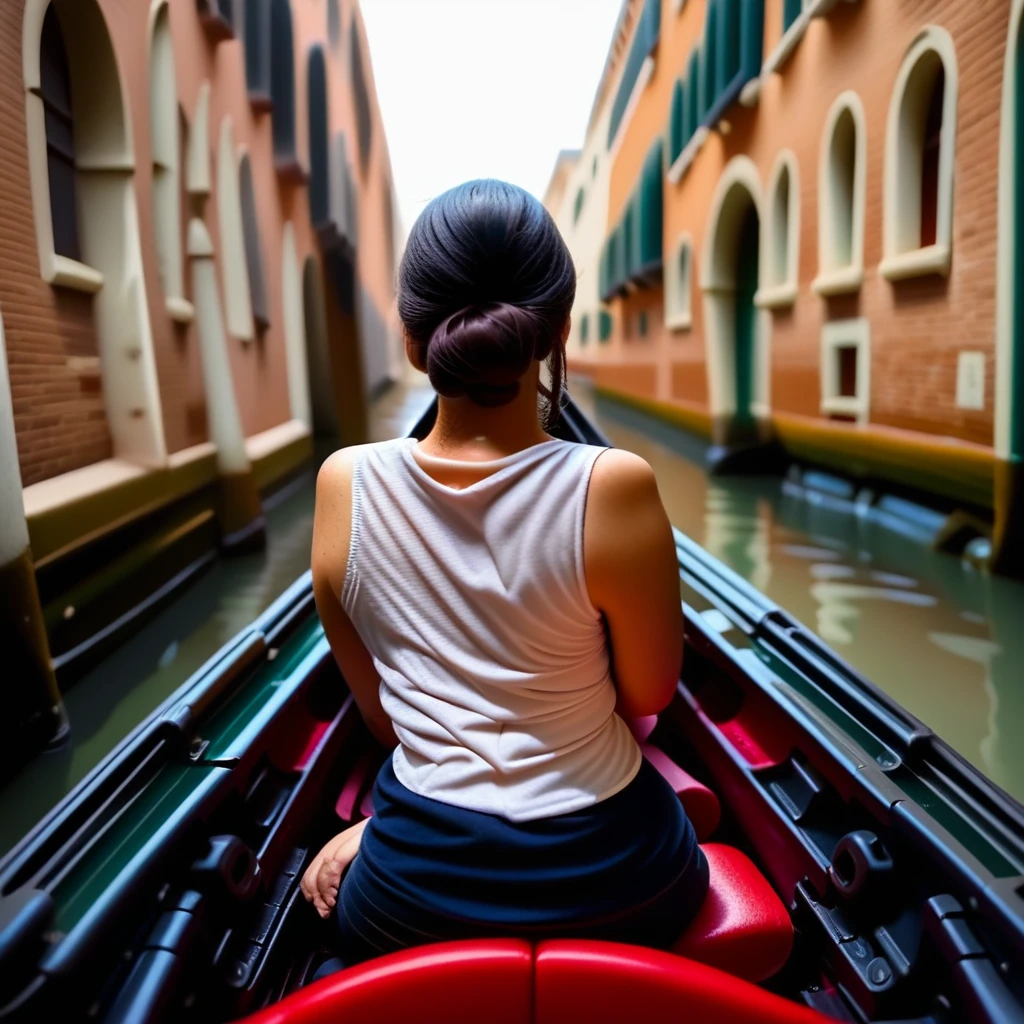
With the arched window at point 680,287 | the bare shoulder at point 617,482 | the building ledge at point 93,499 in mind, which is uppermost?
the arched window at point 680,287

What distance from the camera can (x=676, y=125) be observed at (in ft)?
22.7

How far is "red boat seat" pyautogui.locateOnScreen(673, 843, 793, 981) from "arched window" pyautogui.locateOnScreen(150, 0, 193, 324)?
2.99 meters

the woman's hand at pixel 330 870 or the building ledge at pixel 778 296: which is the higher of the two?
the building ledge at pixel 778 296

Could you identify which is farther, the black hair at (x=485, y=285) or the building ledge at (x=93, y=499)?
the building ledge at (x=93, y=499)

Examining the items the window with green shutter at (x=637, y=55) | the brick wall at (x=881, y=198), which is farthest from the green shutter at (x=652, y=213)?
the brick wall at (x=881, y=198)

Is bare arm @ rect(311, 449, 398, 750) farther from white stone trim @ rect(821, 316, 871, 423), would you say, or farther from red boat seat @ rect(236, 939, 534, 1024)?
white stone trim @ rect(821, 316, 871, 423)

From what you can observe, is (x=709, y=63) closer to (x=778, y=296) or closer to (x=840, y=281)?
(x=778, y=296)

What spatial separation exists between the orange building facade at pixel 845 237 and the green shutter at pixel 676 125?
0.03 metres

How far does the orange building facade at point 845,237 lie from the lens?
287cm

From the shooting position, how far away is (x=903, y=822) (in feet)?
2.50

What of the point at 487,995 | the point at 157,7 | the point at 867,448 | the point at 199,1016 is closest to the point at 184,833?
the point at 199,1016

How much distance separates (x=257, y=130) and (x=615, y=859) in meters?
4.88

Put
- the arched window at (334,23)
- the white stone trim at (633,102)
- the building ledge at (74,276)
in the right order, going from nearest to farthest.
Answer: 1. the building ledge at (74,276)
2. the arched window at (334,23)
3. the white stone trim at (633,102)

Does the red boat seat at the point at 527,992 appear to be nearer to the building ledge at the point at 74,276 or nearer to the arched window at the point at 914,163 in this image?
the building ledge at the point at 74,276
